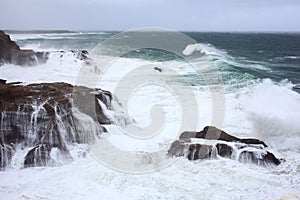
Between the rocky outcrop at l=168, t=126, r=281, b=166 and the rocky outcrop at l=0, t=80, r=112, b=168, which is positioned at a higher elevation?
the rocky outcrop at l=0, t=80, r=112, b=168

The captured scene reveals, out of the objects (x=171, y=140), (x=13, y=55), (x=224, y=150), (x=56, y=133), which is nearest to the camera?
(x=56, y=133)

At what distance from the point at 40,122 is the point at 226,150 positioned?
4395mm

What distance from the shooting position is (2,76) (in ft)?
48.9

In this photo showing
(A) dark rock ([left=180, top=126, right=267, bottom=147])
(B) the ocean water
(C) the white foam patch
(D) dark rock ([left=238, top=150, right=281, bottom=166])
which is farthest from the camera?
(C) the white foam patch

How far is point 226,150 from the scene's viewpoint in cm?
778

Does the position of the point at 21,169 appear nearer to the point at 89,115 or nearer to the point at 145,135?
the point at 89,115

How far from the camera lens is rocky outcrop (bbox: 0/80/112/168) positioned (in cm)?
736

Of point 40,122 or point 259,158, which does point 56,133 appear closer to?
point 40,122

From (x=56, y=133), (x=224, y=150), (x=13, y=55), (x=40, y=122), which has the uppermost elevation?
(x=13, y=55)

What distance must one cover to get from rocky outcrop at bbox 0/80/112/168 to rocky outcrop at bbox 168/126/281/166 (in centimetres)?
226

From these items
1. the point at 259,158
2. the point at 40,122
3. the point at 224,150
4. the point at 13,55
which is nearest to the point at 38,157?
the point at 40,122

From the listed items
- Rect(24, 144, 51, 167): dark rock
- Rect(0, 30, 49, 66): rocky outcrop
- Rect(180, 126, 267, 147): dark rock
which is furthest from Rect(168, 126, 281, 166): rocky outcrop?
Rect(0, 30, 49, 66): rocky outcrop

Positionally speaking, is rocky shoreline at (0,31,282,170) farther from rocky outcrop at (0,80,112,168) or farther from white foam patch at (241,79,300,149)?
white foam patch at (241,79,300,149)

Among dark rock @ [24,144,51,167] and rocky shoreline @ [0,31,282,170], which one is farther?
rocky shoreline @ [0,31,282,170]
